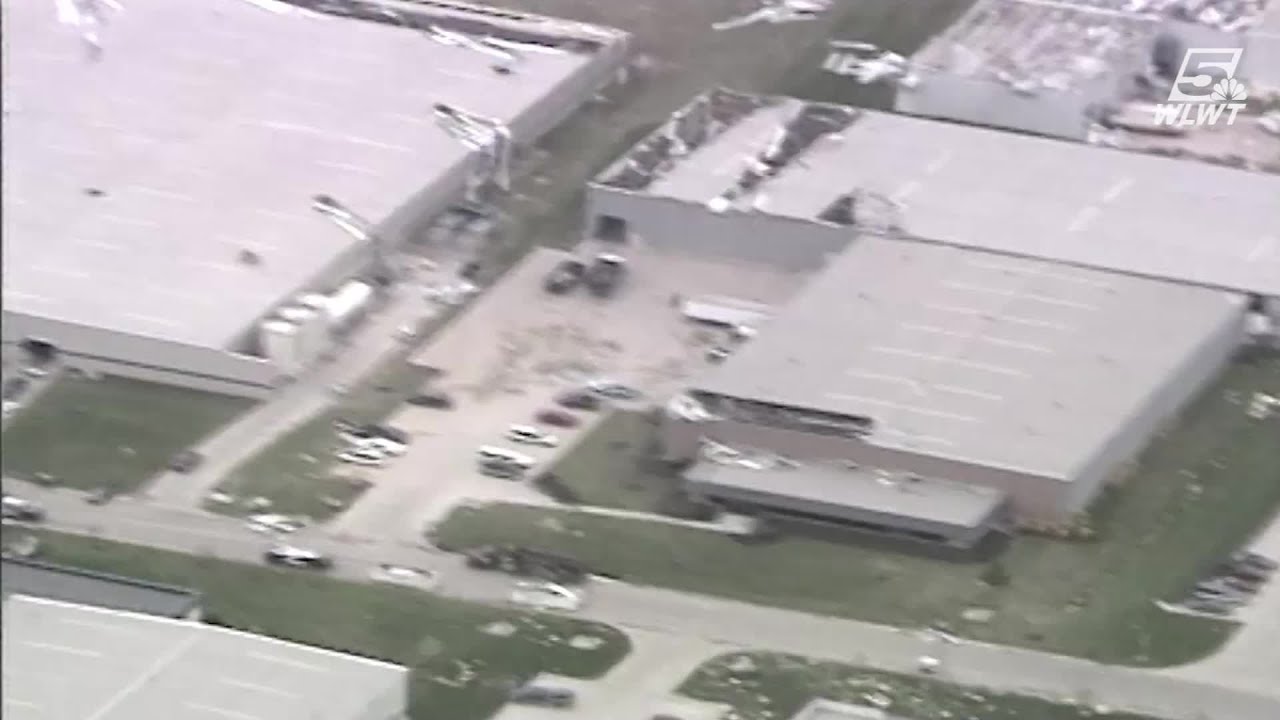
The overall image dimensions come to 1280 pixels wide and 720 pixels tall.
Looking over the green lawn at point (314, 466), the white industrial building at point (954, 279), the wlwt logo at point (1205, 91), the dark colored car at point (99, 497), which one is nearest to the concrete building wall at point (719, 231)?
the white industrial building at point (954, 279)

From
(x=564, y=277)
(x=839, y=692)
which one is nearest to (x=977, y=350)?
(x=564, y=277)

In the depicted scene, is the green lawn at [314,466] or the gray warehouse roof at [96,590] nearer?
the gray warehouse roof at [96,590]

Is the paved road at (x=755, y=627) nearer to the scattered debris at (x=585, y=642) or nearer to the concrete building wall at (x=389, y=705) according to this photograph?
the scattered debris at (x=585, y=642)

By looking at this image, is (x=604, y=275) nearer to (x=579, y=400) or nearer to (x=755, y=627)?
(x=579, y=400)

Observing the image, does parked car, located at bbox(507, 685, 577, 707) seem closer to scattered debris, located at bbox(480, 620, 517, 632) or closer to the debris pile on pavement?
scattered debris, located at bbox(480, 620, 517, 632)

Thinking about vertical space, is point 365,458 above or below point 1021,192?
below

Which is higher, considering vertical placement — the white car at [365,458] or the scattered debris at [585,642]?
the white car at [365,458]
